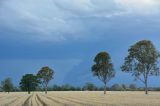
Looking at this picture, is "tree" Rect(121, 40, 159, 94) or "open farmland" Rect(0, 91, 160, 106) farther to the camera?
"tree" Rect(121, 40, 159, 94)

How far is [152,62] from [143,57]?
2.79 metres

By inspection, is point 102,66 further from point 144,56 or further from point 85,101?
point 85,101

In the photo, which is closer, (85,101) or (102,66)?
(85,101)

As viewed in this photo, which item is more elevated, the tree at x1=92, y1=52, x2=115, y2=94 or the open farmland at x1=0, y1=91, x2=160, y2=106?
the tree at x1=92, y1=52, x2=115, y2=94

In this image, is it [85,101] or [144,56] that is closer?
[85,101]

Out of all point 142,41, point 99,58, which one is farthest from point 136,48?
point 99,58

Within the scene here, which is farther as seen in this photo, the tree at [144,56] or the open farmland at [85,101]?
the tree at [144,56]

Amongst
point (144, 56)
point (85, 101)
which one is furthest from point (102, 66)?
point (85, 101)

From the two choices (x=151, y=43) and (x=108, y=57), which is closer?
(x=151, y=43)

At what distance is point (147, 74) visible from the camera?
4392 inches

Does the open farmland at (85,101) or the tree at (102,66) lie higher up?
the tree at (102,66)

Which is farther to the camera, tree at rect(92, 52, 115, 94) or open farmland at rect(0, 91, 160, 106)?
tree at rect(92, 52, 115, 94)

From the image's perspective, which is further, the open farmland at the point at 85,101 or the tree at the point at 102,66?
the tree at the point at 102,66

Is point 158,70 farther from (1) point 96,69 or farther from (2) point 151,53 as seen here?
(1) point 96,69
